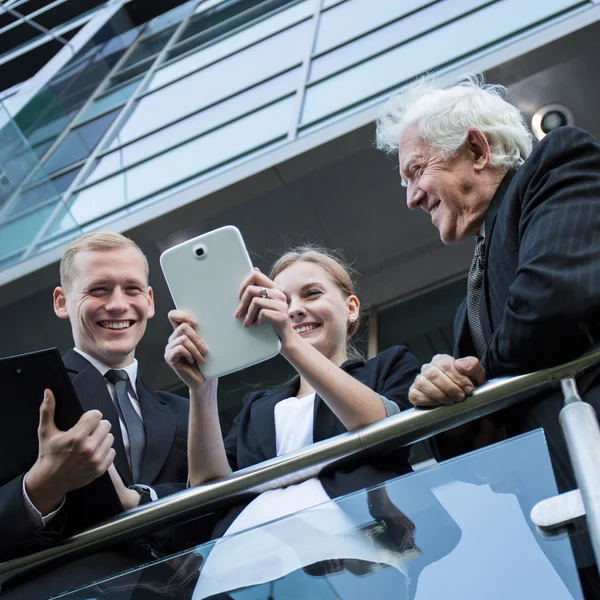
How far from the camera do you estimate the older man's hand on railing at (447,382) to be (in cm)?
226

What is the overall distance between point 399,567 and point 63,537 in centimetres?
113

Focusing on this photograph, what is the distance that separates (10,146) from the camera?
7707 millimetres

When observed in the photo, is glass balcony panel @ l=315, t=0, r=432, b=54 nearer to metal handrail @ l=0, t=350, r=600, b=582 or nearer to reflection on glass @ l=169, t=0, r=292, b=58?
reflection on glass @ l=169, t=0, r=292, b=58

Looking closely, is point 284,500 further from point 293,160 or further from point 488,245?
point 293,160

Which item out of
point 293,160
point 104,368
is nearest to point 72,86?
point 293,160

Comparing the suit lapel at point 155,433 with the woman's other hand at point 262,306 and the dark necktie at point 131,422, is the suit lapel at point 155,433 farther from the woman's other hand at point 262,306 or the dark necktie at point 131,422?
the woman's other hand at point 262,306

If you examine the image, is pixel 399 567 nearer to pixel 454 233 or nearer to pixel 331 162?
pixel 454 233

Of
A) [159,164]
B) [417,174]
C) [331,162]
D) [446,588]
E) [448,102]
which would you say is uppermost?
[159,164]

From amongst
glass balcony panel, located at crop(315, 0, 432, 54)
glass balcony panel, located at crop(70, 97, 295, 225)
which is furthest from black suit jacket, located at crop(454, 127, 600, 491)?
glass balcony panel, located at crop(315, 0, 432, 54)

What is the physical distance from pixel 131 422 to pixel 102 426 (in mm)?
468

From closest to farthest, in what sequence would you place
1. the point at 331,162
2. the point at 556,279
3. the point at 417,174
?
the point at 556,279 → the point at 417,174 → the point at 331,162

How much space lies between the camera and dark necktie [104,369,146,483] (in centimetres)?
282

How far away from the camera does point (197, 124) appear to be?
9594 millimetres

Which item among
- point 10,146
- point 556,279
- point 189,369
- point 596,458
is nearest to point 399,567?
point 596,458
